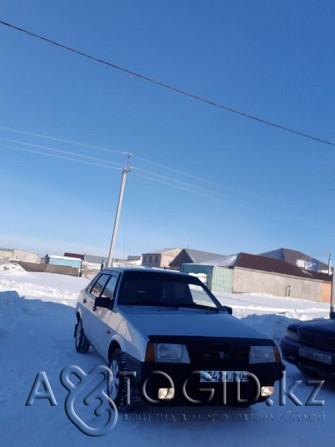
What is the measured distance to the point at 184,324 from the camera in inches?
144

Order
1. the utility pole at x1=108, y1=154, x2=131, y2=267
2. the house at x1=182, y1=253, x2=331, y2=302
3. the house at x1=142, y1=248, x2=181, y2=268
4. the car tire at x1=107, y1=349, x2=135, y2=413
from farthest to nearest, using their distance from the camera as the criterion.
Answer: the house at x1=142, y1=248, x2=181, y2=268 < the house at x1=182, y1=253, x2=331, y2=302 < the utility pole at x1=108, y1=154, x2=131, y2=267 < the car tire at x1=107, y1=349, x2=135, y2=413

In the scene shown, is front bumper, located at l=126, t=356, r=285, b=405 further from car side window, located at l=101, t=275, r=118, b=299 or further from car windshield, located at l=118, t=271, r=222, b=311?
car side window, located at l=101, t=275, r=118, b=299

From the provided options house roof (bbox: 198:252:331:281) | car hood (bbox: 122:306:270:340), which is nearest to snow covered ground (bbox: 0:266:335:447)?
car hood (bbox: 122:306:270:340)

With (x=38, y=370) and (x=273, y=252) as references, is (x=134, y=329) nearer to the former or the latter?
(x=38, y=370)

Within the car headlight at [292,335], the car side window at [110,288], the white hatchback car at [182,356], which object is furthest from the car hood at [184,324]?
the car headlight at [292,335]

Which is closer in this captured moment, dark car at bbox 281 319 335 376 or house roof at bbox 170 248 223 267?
dark car at bbox 281 319 335 376

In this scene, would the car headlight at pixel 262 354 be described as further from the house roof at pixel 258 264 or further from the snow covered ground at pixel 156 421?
the house roof at pixel 258 264

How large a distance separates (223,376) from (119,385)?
1052 mm

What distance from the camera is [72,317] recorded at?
9867 mm

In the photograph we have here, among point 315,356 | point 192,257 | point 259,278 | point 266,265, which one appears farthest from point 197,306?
point 192,257

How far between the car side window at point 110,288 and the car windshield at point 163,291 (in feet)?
0.64

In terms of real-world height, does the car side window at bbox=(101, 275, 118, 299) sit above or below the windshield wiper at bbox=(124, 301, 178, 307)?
above

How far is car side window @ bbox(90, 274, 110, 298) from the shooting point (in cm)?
540

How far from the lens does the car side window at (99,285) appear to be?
5.40 metres
